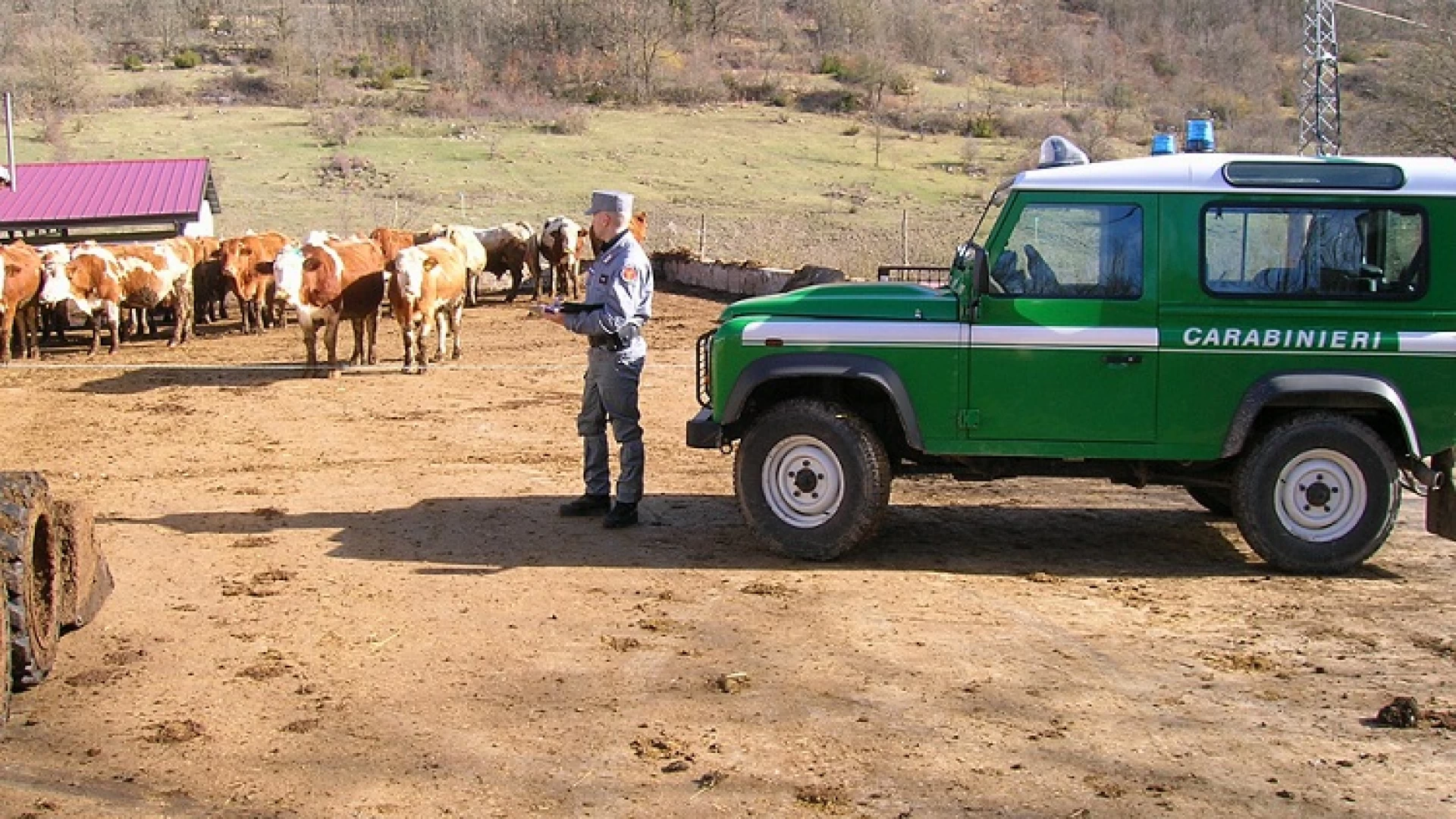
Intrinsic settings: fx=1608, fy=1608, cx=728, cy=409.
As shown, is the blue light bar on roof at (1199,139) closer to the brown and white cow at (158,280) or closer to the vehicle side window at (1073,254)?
the vehicle side window at (1073,254)

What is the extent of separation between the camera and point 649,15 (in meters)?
75.2

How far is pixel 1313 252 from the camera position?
361 inches

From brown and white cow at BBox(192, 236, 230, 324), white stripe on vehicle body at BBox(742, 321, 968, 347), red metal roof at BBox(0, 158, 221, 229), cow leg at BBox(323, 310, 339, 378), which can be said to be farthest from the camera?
red metal roof at BBox(0, 158, 221, 229)

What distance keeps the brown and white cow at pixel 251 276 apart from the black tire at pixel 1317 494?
1641cm

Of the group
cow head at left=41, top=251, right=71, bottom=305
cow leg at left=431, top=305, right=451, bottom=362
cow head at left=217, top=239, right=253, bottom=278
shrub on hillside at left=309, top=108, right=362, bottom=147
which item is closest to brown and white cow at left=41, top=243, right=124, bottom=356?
cow head at left=41, top=251, right=71, bottom=305

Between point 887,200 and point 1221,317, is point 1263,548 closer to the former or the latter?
point 1221,317

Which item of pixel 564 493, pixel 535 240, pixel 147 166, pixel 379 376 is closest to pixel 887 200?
pixel 535 240

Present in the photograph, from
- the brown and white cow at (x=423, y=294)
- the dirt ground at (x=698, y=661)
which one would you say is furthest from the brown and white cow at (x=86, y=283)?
the dirt ground at (x=698, y=661)

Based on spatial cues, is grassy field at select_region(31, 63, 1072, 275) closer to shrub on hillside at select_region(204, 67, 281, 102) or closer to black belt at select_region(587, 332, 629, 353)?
shrub on hillside at select_region(204, 67, 281, 102)

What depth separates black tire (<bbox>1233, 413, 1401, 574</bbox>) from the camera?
9.17 m

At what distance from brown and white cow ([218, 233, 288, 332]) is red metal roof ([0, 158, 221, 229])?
1879 mm

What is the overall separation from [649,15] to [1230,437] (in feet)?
226

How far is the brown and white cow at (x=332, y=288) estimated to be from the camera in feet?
60.5

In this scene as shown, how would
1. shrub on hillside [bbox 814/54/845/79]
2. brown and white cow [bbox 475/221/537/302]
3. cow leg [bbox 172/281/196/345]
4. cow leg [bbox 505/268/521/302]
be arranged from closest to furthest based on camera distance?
cow leg [bbox 172/281/196/345] → cow leg [bbox 505/268/521/302] → brown and white cow [bbox 475/221/537/302] → shrub on hillside [bbox 814/54/845/79]
